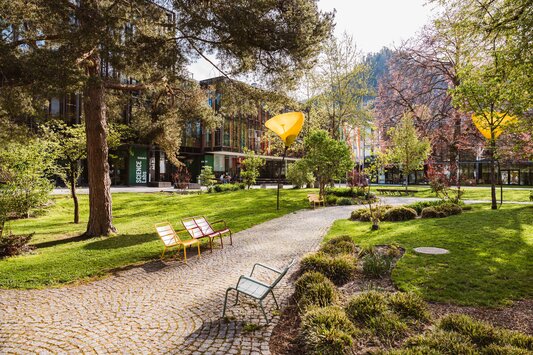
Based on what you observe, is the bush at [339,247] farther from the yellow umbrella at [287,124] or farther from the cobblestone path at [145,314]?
the yellow umbrella at [287,124]

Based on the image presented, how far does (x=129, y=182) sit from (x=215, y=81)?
30.8m

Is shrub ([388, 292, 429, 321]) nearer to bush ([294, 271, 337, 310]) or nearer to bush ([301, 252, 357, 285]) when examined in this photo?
bush ([294, 271, 337, 310])

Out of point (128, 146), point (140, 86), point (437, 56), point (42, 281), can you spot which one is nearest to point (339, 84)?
point (437, 56)

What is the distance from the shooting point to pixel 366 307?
473 centimetres

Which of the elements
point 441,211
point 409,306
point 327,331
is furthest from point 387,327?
point 441,211

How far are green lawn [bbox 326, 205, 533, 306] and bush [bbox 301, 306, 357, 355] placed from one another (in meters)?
1.93

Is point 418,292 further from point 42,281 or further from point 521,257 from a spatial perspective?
point 42,281

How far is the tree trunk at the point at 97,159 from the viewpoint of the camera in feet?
36.1

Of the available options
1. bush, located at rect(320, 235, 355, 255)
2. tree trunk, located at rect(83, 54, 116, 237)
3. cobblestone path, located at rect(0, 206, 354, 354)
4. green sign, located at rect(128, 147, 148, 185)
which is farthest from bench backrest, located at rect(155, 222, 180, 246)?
green sign, located at rect(128, 147, 148, 185)

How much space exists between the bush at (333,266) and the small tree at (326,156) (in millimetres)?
13772

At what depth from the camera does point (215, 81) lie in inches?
518

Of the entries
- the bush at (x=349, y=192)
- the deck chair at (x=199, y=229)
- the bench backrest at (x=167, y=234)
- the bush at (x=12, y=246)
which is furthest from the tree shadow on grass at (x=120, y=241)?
the bush at (x=349, y=192)

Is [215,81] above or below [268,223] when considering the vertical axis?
above

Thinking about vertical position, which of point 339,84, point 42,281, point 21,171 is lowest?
point 42,281
